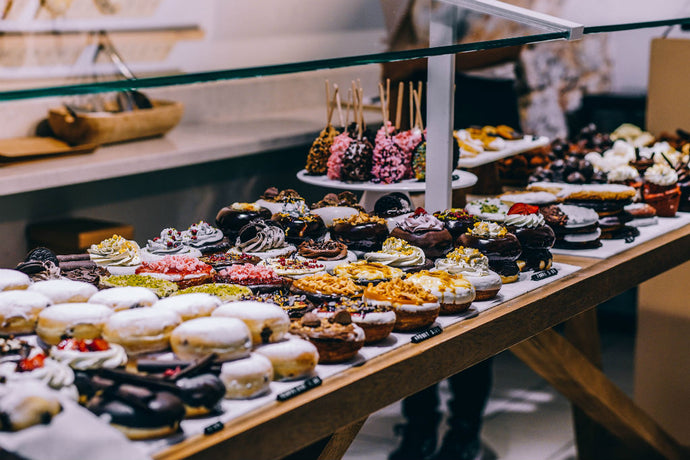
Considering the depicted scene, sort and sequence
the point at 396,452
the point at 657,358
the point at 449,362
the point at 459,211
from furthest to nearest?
the point at 396,452
the point at 657,358
the point at 459,211
the point at 449,362

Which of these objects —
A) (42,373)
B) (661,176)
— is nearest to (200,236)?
(42,373)

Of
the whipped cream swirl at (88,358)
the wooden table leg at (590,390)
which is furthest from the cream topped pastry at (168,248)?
the wooden table leg at (590,390)

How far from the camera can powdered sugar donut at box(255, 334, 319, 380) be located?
153 cm

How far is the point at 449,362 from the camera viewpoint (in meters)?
1.81

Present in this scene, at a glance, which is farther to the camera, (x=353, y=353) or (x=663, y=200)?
(x=663, y=200)

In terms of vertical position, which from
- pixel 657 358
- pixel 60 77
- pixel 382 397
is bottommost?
pixel 657 358

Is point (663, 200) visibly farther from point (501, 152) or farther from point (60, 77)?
point (60, 77)

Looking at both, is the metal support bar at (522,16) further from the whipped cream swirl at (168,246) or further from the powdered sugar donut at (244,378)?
the powdered sugar donut at (244,378)

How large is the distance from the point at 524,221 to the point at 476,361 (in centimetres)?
54

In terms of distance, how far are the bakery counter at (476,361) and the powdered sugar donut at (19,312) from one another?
481 mm

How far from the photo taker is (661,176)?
288cm

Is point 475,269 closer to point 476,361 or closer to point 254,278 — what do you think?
point 476,361

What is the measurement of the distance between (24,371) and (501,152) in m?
2.24

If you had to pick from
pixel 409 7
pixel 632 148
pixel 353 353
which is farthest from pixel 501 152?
pixel 353 353
